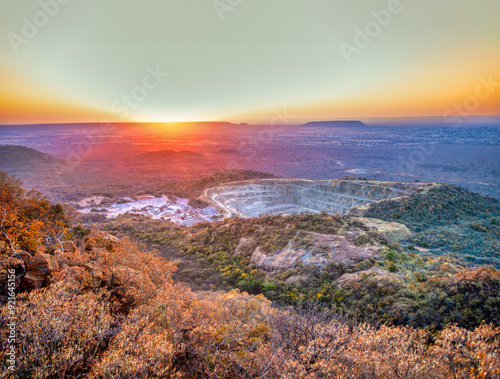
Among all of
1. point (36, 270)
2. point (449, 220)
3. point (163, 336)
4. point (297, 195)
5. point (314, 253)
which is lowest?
point (297, 195)

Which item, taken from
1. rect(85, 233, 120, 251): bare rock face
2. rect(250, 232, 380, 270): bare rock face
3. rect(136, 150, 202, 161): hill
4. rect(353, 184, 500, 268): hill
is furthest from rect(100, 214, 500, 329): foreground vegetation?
rect(136, 150, 202, 161): hill

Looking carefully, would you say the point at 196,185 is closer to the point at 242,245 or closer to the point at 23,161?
the point at 242,245

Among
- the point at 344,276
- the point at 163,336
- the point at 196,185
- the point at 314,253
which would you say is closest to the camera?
the point at 163,336

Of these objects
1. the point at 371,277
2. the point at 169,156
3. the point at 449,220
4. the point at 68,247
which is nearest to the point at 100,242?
the point at 68,247

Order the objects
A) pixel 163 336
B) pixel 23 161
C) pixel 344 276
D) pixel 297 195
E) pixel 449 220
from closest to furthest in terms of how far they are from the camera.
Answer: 1. pixel 163 336
2. pixel 344 276
3. pixel 449 220
4. pixel 297 195
5. pixel 23 161

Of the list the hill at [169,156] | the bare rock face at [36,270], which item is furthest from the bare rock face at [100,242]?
the hill at [169,156]

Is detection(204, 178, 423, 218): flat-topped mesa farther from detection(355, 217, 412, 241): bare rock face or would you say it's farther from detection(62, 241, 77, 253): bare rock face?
detection(62, 241, 77, 253): bare rock face
